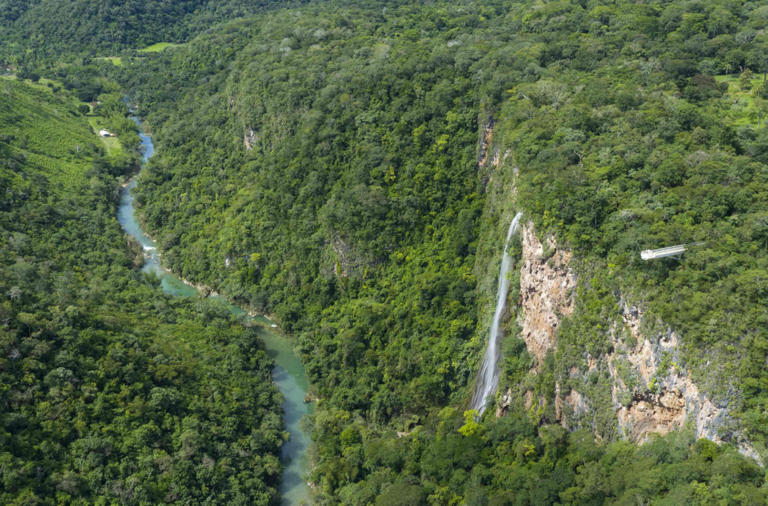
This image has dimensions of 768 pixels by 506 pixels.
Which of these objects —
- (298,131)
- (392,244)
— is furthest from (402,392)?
(298,131)

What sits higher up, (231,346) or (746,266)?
(746,266)

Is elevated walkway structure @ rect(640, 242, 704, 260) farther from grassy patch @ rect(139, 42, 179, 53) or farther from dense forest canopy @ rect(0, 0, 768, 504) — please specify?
grassy patch @ rect(139, 42, 179, 53)

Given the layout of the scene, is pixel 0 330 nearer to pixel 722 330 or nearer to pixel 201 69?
pixel 722 330

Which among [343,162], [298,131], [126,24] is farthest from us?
[126,24]

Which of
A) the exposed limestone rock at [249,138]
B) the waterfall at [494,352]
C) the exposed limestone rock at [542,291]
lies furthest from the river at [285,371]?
the exposed limestone rock at [542,291]

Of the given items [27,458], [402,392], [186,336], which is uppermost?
[27,458]

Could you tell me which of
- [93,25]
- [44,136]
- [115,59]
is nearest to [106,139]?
[44,136]

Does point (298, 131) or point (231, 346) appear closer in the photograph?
point (231, 346)

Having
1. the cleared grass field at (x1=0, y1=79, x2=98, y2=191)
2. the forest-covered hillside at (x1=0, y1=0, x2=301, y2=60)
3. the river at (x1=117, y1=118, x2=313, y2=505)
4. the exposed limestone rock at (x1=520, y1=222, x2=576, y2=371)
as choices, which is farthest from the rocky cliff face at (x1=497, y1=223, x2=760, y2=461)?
the forest-covered hillside at (x1=0, y1=0, x2=301, y2=60)

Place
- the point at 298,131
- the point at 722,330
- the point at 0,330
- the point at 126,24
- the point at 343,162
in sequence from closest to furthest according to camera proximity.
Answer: the point at 722,330 → the point at 0,330 → the point at 343,162 → the point at 298,131 → the point at 126,24
